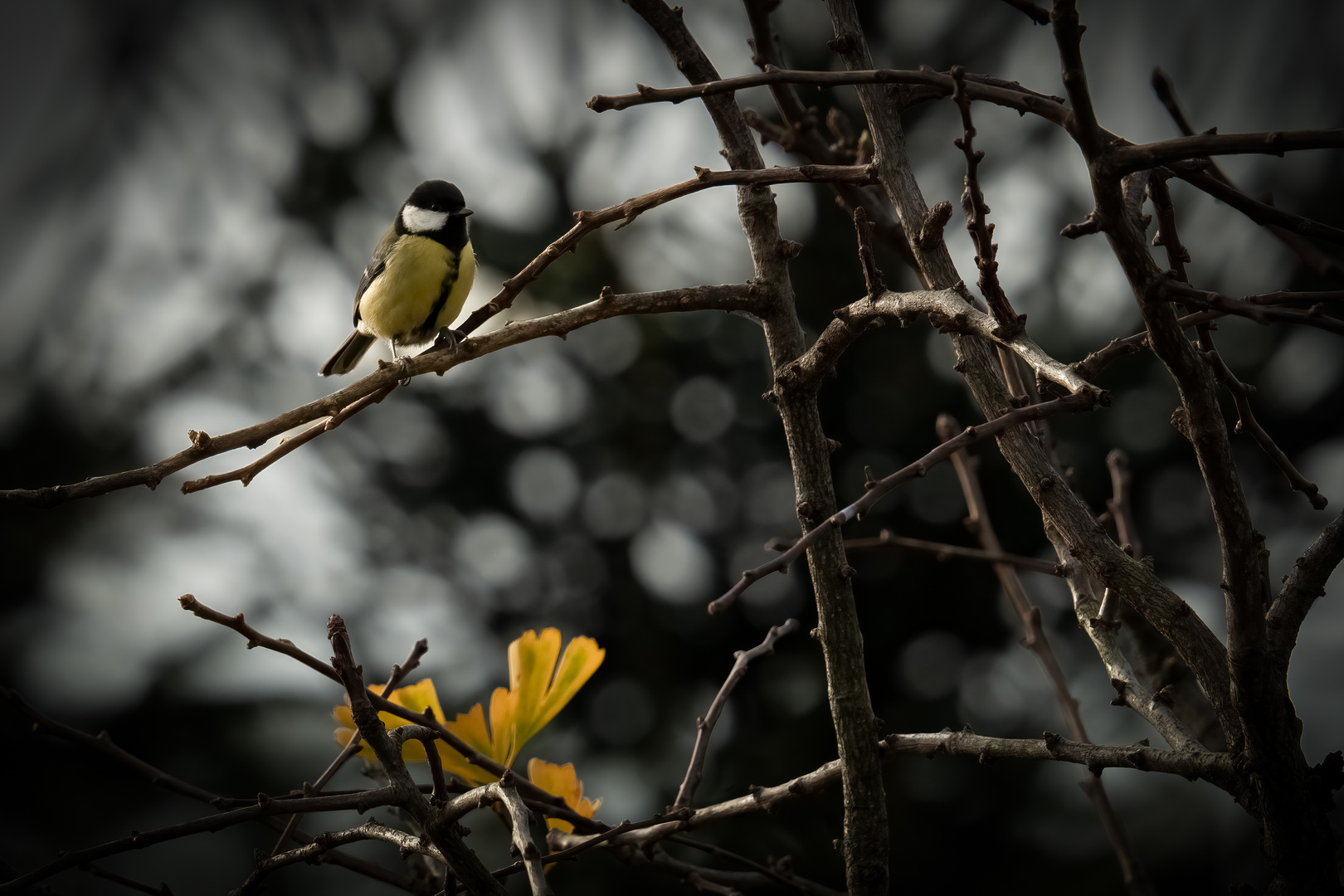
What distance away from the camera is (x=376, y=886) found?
4.03ft

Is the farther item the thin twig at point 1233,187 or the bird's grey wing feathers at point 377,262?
the bird's grey wing feathers at point 377,262

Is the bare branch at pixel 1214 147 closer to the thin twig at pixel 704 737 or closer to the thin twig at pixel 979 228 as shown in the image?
the thin twig at pixel 979 228

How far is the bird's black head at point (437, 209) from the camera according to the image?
4.17 ft

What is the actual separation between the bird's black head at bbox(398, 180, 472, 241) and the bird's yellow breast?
0.8 inches

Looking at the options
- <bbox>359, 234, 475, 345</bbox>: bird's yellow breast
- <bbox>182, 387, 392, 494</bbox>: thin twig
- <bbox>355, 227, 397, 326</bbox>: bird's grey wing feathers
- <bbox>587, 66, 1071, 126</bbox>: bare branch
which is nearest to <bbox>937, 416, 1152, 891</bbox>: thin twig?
<bbox>587, 66, 1071, 126</bbox>: bare branch

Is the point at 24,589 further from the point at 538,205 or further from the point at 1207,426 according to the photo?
the point at 1207,426

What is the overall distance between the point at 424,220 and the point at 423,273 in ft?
0.35

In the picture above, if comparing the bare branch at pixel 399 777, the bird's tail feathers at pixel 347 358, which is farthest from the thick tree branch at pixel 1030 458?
the bird's tail feathers at pixel 347 358

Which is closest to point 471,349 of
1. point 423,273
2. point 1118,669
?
point 1118,669

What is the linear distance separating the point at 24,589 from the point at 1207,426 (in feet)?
5.08

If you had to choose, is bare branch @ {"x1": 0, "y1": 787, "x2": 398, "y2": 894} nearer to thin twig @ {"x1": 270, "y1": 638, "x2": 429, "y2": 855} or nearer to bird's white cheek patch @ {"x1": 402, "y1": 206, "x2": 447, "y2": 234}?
thin twig @ {"x1": 270, "y1": 638, "x2": 429, "y2": 855}

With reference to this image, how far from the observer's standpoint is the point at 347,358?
1.46 m

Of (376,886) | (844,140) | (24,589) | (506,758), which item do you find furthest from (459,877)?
(24,589)

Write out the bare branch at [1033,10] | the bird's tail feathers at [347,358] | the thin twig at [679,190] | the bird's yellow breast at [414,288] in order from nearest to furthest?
the bare branch at [1033,10] < the thin twig at [679,190] < the bird's yellow breast at [414,288] < the bird's tail feathers at [347,358]
